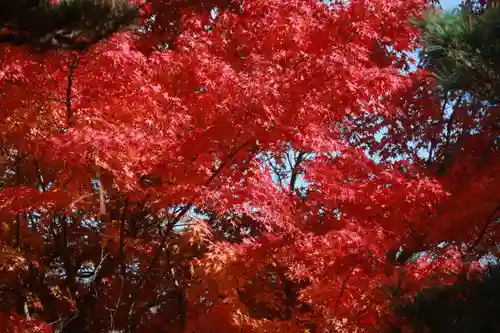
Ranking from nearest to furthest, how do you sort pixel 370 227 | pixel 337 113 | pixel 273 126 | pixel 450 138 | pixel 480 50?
pixel 480 50 → pixel 273 126 → pixel 370 227 → pixel 337 113 → pixel 450 138

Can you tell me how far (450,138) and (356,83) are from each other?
92.5 inches

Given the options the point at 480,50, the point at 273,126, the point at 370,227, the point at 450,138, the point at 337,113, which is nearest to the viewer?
the point at 480,50

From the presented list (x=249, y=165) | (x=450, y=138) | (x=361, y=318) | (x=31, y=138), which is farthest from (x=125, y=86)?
(x=450, y=138)

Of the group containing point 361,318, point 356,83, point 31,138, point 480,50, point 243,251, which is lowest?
point 361,318

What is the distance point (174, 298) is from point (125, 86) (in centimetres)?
356

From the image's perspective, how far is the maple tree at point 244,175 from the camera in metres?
6.33

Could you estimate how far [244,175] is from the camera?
6887 millimetres

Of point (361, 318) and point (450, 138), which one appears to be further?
point (450, 138)

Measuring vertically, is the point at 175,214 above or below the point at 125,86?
below

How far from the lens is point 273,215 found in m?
6.65

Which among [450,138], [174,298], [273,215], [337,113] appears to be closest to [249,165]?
[273,215]

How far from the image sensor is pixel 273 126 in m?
6.25

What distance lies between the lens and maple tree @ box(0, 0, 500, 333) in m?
6.33

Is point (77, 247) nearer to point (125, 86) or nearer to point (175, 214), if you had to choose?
point (175, 214)
